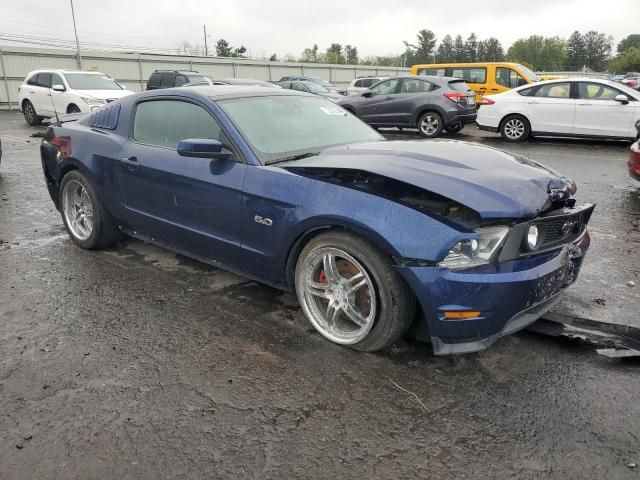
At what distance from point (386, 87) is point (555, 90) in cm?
433

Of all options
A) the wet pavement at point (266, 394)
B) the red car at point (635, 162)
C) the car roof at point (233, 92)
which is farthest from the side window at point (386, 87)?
the wet pavement at point (266, 394)

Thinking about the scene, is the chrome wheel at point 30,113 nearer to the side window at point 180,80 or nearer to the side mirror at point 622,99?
the side window at point 180,80

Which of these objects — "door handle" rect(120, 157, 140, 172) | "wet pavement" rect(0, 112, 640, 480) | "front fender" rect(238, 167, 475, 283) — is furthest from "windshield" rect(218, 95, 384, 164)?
"wet pavement" rect(0, 112, 640, 480)

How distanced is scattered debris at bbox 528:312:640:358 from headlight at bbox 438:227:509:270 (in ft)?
2.98

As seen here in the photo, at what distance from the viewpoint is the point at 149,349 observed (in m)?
3.16

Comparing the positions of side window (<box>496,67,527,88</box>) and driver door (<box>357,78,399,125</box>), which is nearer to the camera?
driver door (<box>357,78,399,125</box>)

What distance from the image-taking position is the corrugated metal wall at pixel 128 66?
874 inches

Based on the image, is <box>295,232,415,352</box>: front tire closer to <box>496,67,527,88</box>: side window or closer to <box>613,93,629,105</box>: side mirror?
<box>613,93,629,105</box>: side mirror

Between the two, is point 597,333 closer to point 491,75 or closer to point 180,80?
point 491,75

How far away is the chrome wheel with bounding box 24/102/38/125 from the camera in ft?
51.5

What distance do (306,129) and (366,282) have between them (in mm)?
1518

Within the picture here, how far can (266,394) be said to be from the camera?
270 cm

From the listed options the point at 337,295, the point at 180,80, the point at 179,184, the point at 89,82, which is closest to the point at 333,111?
the point at 179,184

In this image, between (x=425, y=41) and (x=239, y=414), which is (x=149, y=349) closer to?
(x=239, y=414)
